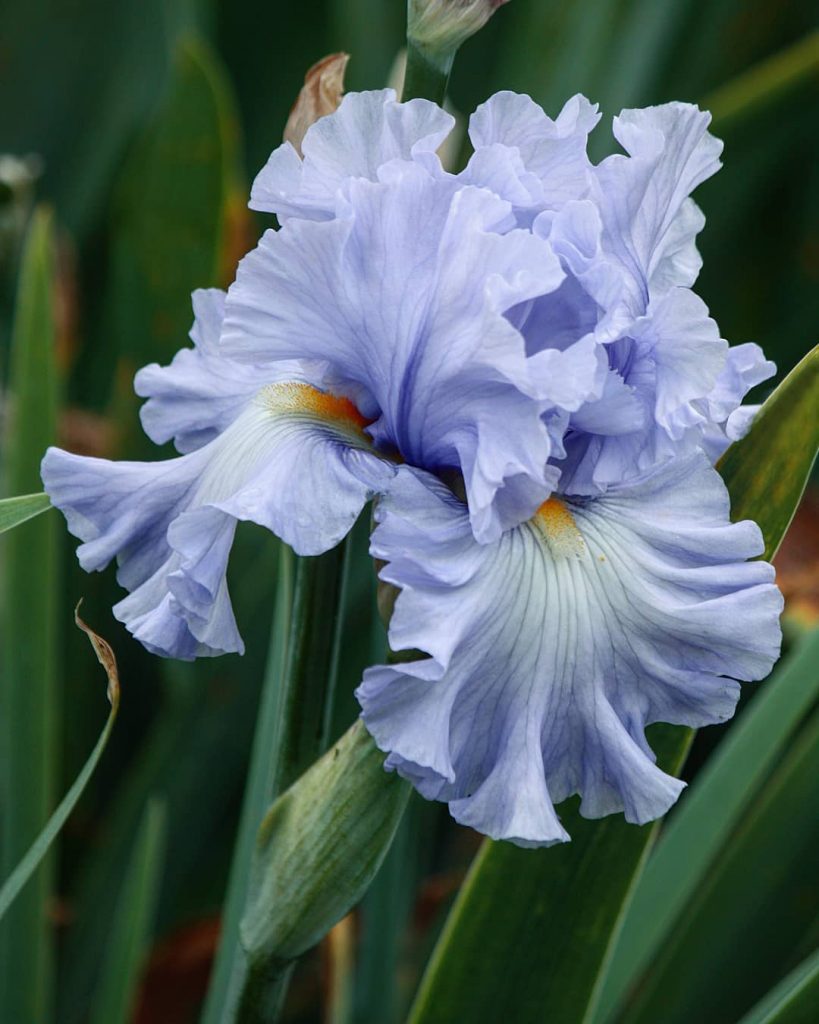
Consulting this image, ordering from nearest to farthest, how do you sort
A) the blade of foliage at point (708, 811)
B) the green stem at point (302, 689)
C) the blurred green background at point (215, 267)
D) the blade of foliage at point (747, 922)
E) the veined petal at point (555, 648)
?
the veined petal at point (555, 648), the green stem at point (302, 689), the blade of foliage at point (708, 811), the blade of foliage at point (747, 922), the blurred green background at point (215, 267)

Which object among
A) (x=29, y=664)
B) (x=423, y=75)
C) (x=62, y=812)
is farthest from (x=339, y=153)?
(x=29, y=664)

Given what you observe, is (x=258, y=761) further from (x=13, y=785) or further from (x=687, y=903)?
(x=687, y=903)

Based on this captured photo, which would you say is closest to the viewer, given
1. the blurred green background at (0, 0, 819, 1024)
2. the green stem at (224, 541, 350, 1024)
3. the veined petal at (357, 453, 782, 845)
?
the veined petal at (357, 453, 782, 845)

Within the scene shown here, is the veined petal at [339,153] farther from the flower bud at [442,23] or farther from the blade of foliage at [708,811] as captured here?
the blade of foliage at [708,811]

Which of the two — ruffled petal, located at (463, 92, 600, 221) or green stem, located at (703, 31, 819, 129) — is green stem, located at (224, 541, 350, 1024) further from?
green stem, located at (703, 31, 819, 129)

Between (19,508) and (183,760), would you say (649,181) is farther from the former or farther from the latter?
(183,760)

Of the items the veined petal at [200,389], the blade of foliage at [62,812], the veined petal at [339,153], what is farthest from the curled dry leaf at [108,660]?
the veined petal at [339,153]

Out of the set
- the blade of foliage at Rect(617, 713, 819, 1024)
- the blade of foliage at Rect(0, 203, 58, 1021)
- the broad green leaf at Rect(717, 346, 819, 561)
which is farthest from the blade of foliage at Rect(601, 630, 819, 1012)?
the blade of foliage at Rect(0, 203, 58, 1021)
